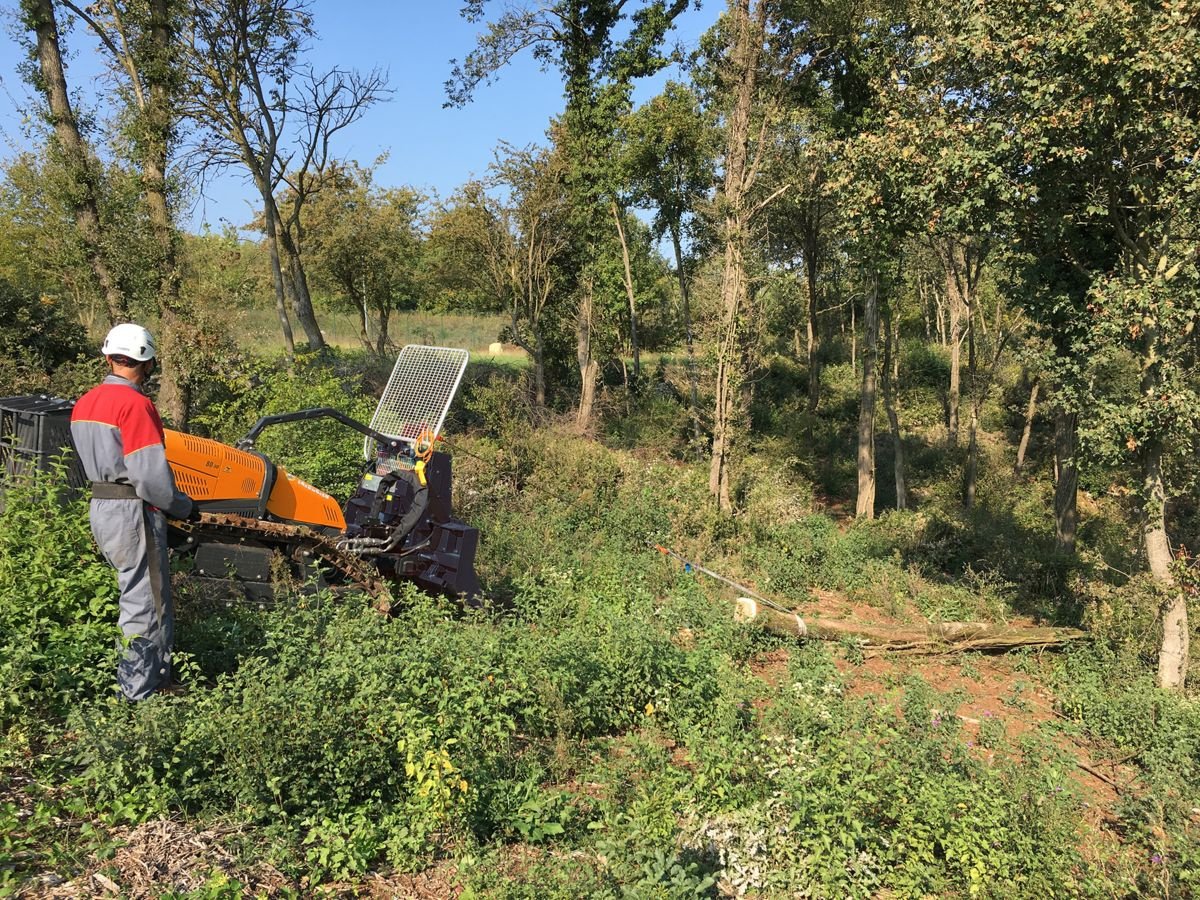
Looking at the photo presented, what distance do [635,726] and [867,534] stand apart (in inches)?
360

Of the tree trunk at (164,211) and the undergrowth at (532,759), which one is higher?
the tree trunk at (164,211)

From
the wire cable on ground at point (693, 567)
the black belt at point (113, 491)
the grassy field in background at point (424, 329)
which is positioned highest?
the grassy field in background at point (424, 329)

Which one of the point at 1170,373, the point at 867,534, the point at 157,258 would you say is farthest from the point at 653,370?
the point at 1170,373

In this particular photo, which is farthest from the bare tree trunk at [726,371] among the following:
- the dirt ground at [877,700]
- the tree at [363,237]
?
the tree at [363,237]

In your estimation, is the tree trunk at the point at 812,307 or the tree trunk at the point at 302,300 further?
the tree trunk at the point at 812,307

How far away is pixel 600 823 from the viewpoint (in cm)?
388

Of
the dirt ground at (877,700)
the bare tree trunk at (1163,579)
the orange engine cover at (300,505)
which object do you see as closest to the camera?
the dirt ground at (877,700)

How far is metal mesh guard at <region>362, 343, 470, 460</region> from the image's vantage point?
6520mm

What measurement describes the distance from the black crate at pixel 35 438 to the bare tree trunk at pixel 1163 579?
937cm

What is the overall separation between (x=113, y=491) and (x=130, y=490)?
0.09 meters

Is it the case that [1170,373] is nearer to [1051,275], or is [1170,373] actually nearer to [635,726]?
[1051,275]

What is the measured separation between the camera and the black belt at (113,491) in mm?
3881

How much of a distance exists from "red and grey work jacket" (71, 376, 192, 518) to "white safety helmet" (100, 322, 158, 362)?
144 millimetres

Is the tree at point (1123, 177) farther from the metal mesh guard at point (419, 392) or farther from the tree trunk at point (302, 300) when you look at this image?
the tree trunk at point (302, 300)
